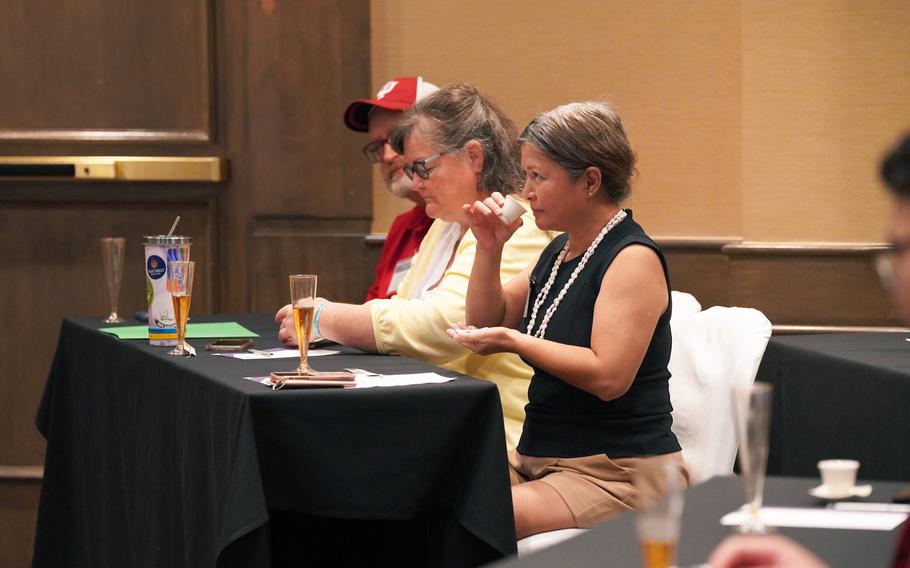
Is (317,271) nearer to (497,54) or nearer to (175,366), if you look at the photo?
(497,54)

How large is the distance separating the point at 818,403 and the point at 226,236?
2229 mm

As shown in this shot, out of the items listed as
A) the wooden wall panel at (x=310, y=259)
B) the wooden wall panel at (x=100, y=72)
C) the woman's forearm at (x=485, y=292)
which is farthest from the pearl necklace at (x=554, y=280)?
the wooden wall panel at (x=100, y=72)

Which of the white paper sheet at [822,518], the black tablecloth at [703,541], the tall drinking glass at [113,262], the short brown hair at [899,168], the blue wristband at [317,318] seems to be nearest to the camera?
the short brown hair at [899,168]

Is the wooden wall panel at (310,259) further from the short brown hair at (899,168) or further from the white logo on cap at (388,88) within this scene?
the short brown hair at (899,168)

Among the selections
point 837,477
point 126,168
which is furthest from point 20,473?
point 837,477

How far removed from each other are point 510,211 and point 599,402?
17.8 inches

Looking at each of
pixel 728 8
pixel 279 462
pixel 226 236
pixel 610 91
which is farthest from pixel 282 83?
pixel 279 462

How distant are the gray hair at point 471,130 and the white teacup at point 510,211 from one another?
0.39 metres

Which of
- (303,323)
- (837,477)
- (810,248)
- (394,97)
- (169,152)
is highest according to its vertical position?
(394,97)

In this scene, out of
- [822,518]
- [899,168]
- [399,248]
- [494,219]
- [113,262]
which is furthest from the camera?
[399,248]

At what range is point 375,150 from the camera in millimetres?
3648

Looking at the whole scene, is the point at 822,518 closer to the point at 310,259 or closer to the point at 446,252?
the point at 446,252

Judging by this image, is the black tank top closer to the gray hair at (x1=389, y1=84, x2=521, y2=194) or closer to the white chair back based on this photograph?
the white chair back

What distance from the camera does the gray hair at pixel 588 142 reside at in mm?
2494
